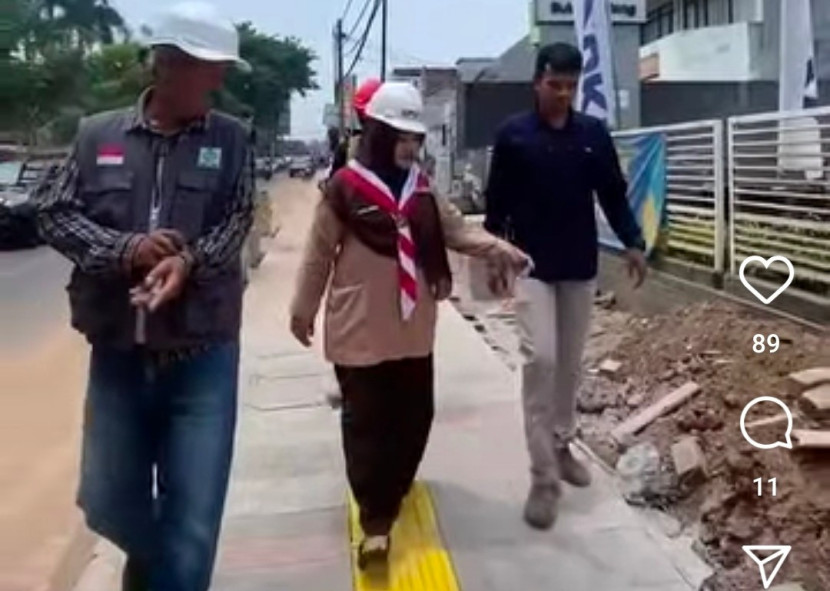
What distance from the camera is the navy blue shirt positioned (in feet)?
16.1

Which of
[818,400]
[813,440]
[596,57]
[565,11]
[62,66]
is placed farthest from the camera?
[62,66]

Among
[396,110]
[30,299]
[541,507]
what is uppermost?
[396,110]

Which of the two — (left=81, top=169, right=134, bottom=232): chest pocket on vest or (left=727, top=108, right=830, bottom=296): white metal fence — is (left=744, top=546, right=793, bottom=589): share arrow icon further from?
(left=727, top=108, right=830, bottom=296): white metal fence

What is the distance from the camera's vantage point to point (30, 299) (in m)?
15.8

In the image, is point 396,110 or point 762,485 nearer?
point 396,110

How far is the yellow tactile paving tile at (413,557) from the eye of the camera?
4.42 metres

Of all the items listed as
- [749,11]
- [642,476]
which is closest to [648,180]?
[642,476]

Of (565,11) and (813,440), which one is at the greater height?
(565,11)

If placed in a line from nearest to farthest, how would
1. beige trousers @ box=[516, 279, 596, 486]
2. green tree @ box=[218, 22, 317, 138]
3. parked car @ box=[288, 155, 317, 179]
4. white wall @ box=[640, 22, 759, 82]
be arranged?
beige trousers @ box=[516, 279, 596, 486]
white wall @ box=[640, 22, 759, 82]
green tree @ box=[218, 22, 317, 138]
parked car @ box=[288, 155, 317, 179]

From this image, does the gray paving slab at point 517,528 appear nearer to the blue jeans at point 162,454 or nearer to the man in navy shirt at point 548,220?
the man in navy shirt at point 548,220

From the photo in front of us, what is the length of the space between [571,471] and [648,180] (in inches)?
263

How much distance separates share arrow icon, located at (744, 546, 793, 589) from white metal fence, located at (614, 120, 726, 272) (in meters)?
5.14

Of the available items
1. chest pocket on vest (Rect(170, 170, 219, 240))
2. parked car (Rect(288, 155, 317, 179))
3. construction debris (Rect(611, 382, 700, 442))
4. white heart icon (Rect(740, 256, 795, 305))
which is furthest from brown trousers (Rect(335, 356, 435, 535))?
parked car (Rect(288, 155, 317, 179))

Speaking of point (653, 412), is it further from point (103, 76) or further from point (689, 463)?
point (103, 76)
